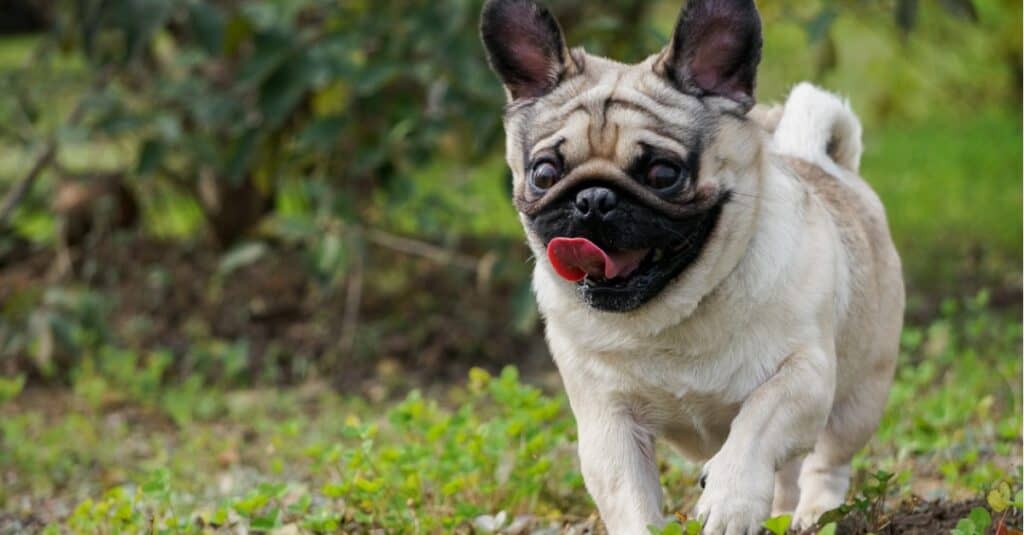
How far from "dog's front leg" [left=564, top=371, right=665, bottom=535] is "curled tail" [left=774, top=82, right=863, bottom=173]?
1.30 meters

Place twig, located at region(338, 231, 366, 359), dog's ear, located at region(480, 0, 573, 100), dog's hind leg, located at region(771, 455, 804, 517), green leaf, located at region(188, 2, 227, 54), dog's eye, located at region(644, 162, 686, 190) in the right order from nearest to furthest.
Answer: dog's eye, located at region(644, 162, 686, 190) → dog's ear, located at region(480, 0, 573, 100) → dog's hind leg, located at region(771, 455, 804, 517) → green leaf, located at region(188, 2, 227, 54) → twig, located at region(338, 231, 366, 359)

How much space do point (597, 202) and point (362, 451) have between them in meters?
1.16

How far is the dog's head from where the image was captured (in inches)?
143

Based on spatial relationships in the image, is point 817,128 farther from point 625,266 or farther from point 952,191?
point 952,191

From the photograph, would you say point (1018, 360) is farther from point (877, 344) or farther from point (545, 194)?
point (545, 194)

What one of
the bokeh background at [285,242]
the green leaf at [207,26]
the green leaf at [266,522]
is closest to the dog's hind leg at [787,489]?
the bokeh background at [285,242]

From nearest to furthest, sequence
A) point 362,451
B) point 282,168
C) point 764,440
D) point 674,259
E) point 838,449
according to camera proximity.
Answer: point 764,440 → point 674,259 → point 362,451 → point 838,449 → point 282,168

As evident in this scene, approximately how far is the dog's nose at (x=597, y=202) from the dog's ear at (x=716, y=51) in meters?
0.46

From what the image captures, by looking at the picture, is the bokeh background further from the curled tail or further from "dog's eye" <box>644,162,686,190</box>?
"dog's eye" <box>644,162,686,190</box>

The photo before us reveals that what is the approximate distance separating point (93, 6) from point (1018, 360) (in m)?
4.04

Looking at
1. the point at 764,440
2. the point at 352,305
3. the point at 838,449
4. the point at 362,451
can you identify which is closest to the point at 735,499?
the point at 764,440

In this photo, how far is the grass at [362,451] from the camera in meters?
4.36

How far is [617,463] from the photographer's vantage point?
12.6 feet

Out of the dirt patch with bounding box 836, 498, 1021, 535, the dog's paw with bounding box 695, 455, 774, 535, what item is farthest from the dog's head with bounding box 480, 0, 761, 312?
the dirt patch with bounding box 836, 498, 1021, 535
